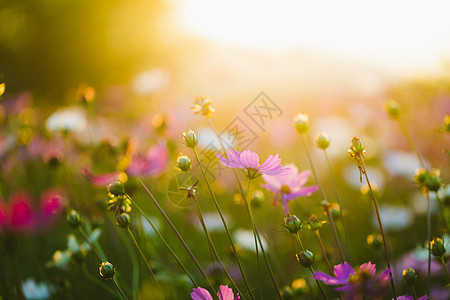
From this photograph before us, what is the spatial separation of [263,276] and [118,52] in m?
2.85

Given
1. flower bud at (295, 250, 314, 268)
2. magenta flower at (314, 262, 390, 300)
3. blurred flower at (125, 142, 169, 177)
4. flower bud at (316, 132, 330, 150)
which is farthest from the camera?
→ blurred flower at (125, 142, 169, 177)

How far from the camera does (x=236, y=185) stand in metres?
0.90

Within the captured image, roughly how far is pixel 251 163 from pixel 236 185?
1.31 feet

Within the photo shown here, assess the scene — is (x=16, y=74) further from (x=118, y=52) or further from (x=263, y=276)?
(x=263, y=276)

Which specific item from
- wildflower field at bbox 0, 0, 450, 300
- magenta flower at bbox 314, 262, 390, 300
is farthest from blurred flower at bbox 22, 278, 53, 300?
magenta flower at bbox 314, 262, 390, 300

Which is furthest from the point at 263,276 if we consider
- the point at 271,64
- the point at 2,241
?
the point at 271,64

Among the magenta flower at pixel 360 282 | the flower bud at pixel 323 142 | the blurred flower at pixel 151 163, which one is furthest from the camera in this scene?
the blurred flower at pixel 151 163

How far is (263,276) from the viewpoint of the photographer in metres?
1.13

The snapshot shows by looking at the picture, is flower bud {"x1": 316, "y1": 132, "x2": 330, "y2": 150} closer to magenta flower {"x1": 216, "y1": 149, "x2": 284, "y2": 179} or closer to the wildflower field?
the wildflower field

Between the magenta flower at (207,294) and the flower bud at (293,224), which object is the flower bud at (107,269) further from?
the flower bud at (293,224)

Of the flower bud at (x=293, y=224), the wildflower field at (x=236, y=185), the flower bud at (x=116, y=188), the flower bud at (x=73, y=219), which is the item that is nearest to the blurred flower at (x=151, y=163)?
the wildflower field at (x=236, y=185)

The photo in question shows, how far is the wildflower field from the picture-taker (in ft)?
1.82

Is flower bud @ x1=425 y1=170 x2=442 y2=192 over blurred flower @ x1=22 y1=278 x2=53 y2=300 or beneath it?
over

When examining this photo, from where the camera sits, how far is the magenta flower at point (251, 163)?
1.60ft
